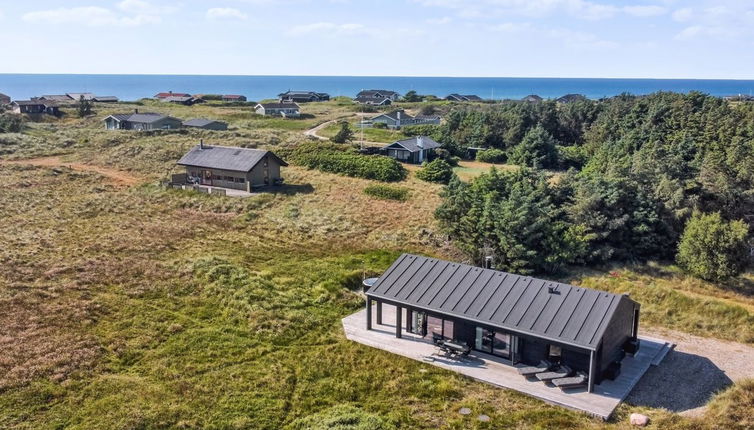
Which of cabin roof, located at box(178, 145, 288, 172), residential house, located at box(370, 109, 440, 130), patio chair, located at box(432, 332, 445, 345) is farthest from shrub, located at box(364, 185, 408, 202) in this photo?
residential house, located at box(370, 109, 440, 130)

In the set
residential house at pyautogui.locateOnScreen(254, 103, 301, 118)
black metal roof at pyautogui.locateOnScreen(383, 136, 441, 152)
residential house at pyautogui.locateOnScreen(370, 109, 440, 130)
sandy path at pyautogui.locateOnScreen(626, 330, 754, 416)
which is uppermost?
residential house at pyautogui.locateOnScreen(254, 103, 301, 118)

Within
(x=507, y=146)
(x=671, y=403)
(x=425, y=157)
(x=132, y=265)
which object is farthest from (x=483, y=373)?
(x=507, y=146)

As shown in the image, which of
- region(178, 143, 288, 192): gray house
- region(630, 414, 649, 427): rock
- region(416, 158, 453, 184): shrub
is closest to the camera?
region(630, 414, 649, 427): rock

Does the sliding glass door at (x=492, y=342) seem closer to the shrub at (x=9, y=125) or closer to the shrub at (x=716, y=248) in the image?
the shrub at (x=716, y=248)

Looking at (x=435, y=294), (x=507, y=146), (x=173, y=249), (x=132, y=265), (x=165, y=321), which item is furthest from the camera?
(x=507, y=146)

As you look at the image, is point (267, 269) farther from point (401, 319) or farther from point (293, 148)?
point (293, 148)

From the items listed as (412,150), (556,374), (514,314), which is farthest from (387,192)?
(556,374)

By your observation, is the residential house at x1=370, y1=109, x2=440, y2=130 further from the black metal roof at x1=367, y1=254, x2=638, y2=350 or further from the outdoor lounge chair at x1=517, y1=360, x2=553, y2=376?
the outdoor lounge chair at x1=517, y1=360, x2=553, y2=376
